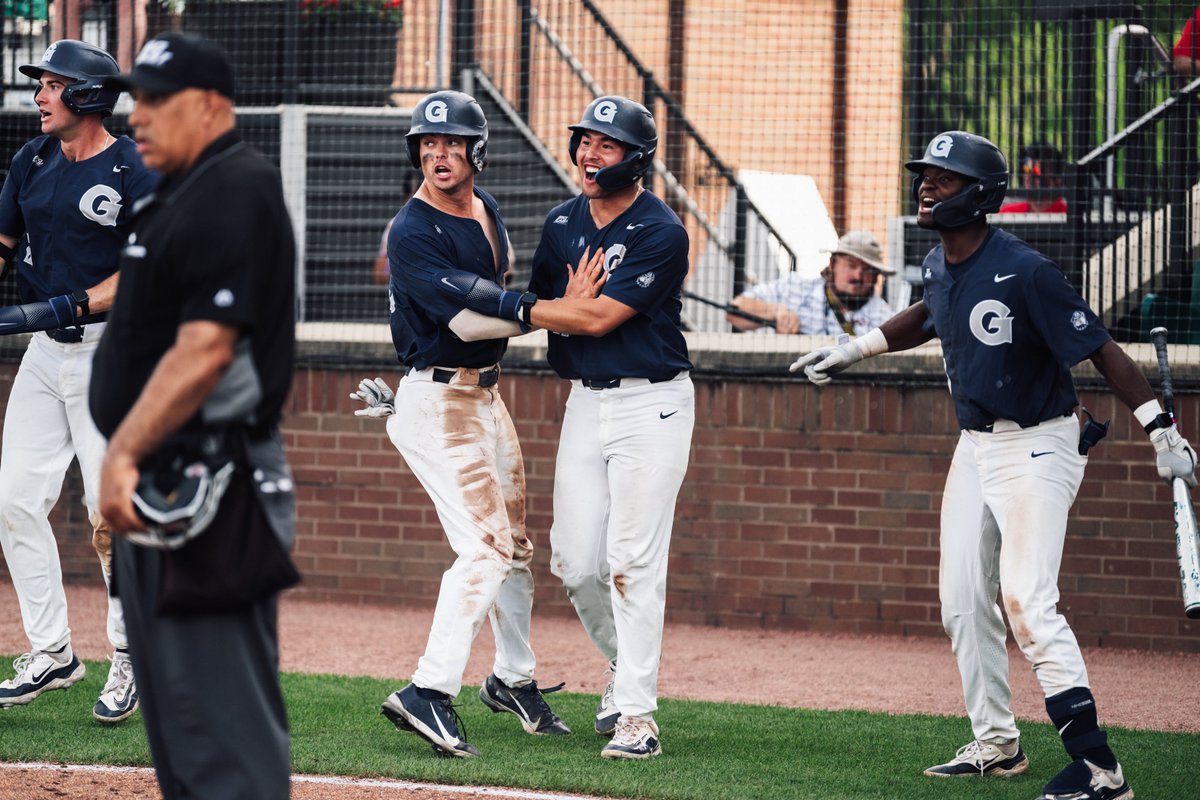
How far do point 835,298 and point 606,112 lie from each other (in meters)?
3.58

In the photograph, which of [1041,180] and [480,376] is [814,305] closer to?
[1041,180]

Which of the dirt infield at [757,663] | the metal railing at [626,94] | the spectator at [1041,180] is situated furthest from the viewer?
the metal railing at [626,94]

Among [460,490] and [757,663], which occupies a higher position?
[460,490]

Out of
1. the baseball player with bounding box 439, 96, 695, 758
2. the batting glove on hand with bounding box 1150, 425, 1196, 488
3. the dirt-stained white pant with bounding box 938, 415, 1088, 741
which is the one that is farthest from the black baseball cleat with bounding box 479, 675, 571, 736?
the batting glove on hand with bounding box 1150, 425, 1196, 488

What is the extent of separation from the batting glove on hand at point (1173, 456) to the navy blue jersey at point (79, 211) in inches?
152

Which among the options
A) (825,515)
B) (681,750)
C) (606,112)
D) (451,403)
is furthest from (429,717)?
(825,515)

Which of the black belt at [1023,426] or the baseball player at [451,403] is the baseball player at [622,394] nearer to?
the baseball player at [451,403]

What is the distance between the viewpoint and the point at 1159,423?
17.5 ft

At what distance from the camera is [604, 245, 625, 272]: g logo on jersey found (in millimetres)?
5898

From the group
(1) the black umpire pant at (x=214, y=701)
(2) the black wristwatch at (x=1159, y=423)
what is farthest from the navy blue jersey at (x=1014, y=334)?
(1) the black umpire pant at (x=214, y=701)

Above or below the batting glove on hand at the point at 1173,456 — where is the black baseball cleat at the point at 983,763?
below

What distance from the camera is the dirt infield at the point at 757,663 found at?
7.20 m

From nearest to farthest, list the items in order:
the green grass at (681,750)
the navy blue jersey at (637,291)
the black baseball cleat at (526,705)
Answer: the green grass at (681,750) → the navy blue jersey at (637,291) → the black baseball cleat at (526,705)

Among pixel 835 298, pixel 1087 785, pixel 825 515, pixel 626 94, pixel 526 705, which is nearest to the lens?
pixel 1087 785
